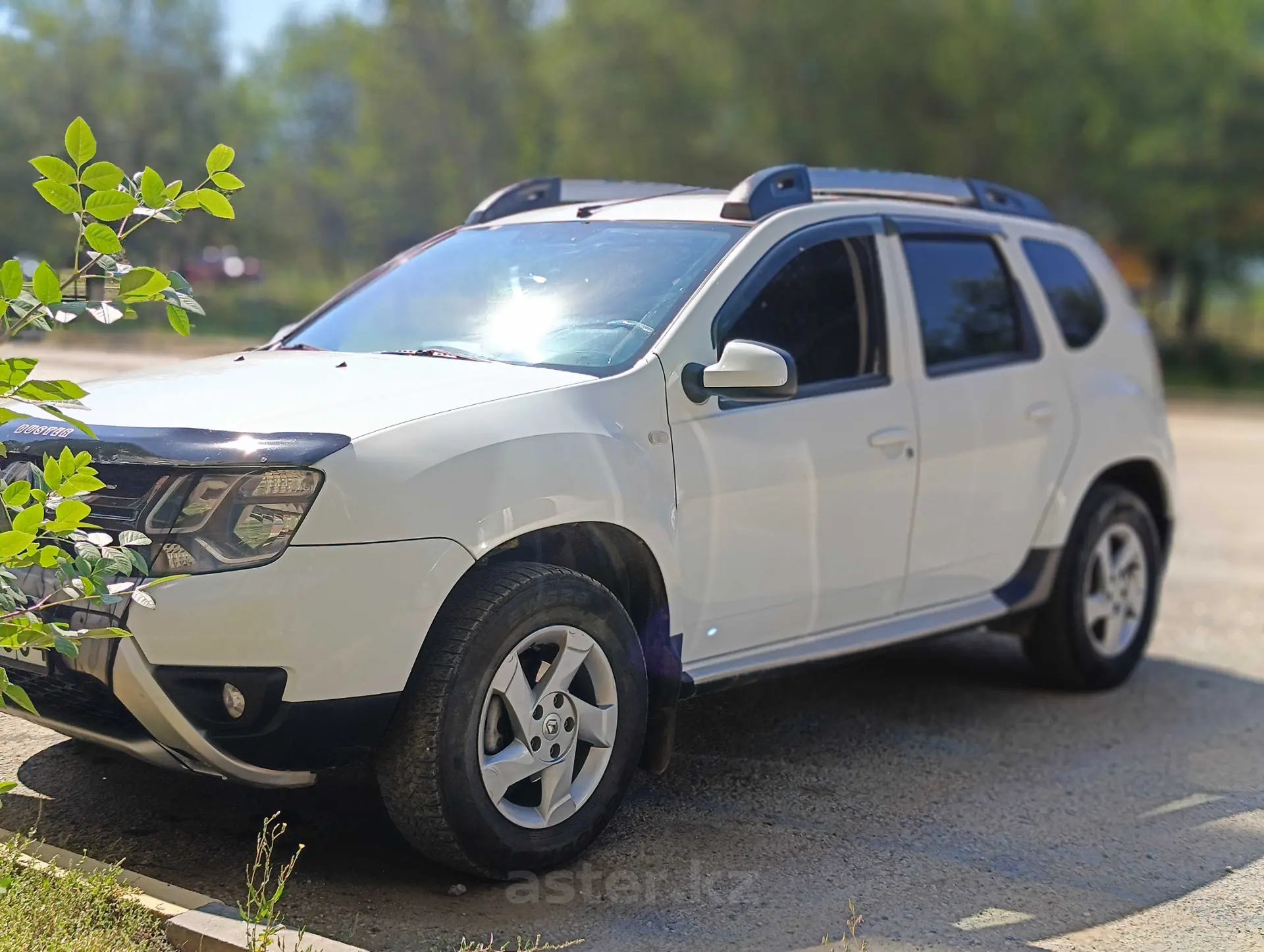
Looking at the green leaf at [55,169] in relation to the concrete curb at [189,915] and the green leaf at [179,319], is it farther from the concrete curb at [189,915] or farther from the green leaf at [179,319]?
the concrete curb at [189,915]

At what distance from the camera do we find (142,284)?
314cm

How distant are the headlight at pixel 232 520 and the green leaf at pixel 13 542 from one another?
2.00ft

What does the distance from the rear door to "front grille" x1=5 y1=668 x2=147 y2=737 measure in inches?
108

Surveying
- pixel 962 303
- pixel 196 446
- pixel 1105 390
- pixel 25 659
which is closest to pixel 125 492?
pixel 196 446

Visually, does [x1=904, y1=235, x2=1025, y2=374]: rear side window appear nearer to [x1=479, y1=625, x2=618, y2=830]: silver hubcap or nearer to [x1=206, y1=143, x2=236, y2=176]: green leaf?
[x1=479, y1=625, x2=618, y2=830]: silver hubcap

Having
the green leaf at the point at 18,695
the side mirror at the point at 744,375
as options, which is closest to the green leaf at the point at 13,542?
the green leaf at the point at 18,695

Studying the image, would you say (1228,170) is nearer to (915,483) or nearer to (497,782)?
(915,483)

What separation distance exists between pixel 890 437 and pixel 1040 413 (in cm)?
105

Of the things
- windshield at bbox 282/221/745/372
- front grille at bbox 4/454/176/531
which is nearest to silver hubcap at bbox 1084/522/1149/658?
windshield at bbox 282/221/745/372

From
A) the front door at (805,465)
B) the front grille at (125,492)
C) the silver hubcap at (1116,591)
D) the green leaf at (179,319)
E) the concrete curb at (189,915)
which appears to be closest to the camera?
the green leaf at (179,319)

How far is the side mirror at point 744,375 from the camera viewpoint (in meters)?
4.48

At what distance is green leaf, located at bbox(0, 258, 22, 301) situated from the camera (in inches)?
118

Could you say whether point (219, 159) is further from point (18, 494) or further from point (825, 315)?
point (825, 315)

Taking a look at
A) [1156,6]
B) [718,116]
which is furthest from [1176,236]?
[718,116]
